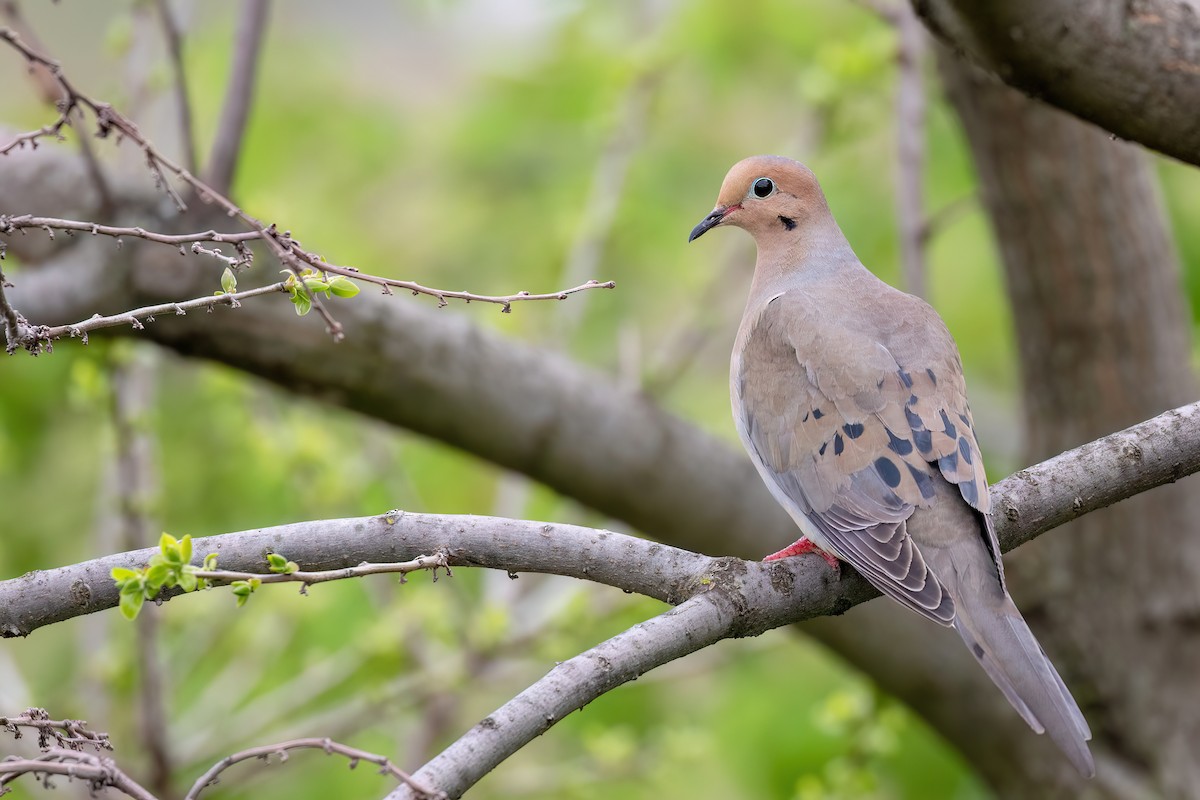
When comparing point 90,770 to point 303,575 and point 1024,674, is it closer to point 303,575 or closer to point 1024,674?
point 303,575

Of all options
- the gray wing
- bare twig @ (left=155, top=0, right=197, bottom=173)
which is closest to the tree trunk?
the gray wing

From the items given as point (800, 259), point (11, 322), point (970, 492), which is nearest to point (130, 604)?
point (11, 322)

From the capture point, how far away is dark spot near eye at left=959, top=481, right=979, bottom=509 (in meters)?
2.57

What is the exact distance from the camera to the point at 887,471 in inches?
111

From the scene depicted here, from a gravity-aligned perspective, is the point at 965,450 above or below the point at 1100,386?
below

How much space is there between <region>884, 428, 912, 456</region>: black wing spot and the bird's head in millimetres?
877

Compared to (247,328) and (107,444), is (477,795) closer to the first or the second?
(107,444)

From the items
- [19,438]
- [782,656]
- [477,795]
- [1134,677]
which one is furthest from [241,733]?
[1134,677]

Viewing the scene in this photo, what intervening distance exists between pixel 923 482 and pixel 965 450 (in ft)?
0.37

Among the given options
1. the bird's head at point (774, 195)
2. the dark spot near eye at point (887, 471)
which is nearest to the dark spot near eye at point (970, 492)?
the dark spot near eye at point (887, 471)

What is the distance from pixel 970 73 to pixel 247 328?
7.40 feet

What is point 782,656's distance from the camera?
20.0 feet

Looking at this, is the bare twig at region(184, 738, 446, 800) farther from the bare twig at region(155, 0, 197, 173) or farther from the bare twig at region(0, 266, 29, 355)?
the bare twig at region(155, 0, 197, 173)

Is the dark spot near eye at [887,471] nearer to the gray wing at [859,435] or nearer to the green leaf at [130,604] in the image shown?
the gray wing at [859,435]
